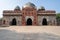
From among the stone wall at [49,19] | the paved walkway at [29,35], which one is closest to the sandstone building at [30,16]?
the stone wall at [49,19]

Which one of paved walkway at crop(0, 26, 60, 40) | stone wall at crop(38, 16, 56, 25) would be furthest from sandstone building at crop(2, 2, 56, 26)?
paved walkway at crop(0, 26, 60, 40)

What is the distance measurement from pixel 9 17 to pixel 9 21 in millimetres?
780

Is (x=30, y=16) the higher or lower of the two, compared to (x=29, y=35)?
higher

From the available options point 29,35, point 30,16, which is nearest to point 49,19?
point 30,16

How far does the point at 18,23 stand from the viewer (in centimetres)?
2873

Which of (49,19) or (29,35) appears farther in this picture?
(49,19)

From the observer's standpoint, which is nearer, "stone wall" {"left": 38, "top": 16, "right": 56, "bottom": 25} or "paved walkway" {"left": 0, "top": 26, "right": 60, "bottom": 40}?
"paved walkway" {"left": 0, "top": 26, "right": 60, "bottom": 40}

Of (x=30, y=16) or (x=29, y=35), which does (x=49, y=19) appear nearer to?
(x=30, y=16)

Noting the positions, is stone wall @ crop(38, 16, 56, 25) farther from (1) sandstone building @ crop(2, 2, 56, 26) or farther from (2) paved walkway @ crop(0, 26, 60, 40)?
(2) paved walkway @ crop(0, 26, 60, 40)

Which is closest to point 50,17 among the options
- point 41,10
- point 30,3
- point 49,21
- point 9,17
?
point 49,21

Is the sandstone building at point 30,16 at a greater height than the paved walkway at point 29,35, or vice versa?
the sandstone building at point 30,16

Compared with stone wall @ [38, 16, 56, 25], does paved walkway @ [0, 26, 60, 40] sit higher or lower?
lower

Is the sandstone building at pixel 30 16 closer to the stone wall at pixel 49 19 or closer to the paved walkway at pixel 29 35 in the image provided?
the stone wall at pixel 49 19

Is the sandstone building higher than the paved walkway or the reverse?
higher
